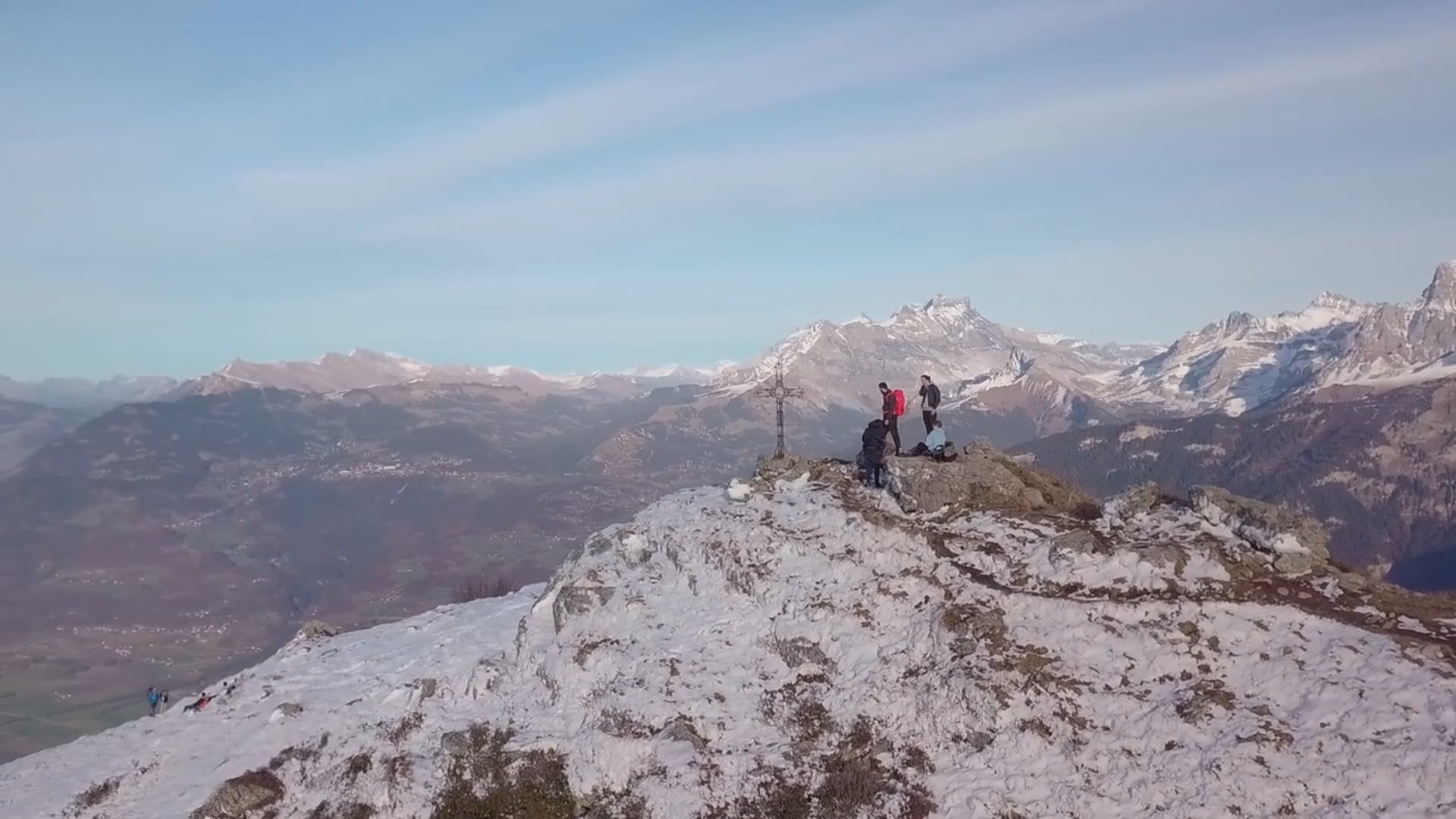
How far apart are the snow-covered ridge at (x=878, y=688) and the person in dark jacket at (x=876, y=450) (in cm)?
106

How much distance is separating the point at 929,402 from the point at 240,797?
30.1 metres

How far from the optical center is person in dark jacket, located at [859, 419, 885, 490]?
132 feet

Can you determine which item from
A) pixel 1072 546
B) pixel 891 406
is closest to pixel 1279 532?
pixel 1072 546

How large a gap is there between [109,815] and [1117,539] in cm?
3733

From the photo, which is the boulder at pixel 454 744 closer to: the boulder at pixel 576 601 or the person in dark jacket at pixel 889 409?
the boulder at pixel 576 601

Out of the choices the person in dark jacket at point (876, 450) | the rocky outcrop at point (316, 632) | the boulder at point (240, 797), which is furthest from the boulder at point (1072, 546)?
the rocky outcrop at point (316, 632)

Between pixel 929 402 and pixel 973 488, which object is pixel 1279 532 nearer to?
pixel 973 488

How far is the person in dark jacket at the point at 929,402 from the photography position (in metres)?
38.1

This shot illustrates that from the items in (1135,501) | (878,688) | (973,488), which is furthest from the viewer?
(973,488)

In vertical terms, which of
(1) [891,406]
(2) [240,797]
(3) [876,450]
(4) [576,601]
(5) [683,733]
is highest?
(1) [891,406]

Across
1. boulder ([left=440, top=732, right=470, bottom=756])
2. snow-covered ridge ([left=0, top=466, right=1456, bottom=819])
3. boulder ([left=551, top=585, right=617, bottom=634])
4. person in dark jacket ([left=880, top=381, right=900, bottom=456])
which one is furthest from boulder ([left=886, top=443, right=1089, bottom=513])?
boulder ([left=440, top=732, right=470, bottom=756])

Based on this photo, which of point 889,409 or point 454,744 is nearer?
point 454,744

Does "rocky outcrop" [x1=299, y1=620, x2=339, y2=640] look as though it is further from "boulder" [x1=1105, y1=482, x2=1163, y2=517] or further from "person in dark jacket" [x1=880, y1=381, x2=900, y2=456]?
"boulder" [x1=1105, y1=482, x2=1163, y2=517]

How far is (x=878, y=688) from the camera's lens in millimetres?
29047
